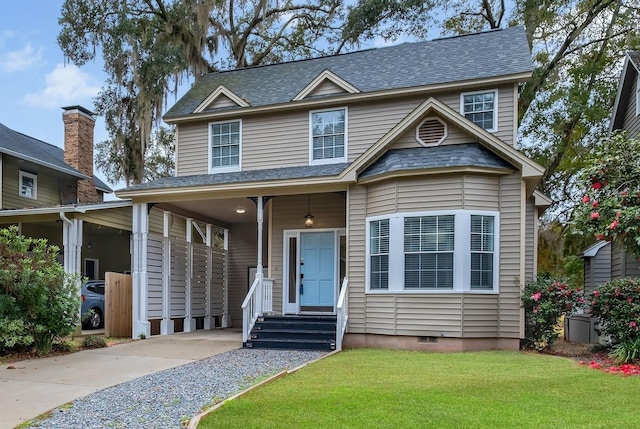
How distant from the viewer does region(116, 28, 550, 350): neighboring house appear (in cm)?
940

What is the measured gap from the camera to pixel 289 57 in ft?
75.0

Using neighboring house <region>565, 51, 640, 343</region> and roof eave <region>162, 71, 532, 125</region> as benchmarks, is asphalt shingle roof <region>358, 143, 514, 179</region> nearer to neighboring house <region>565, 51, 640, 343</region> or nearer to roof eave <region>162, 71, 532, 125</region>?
roof eave <region>162, 71, 532, 125</region>

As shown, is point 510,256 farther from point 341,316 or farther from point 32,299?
point 32,299

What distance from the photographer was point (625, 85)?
13531 mm

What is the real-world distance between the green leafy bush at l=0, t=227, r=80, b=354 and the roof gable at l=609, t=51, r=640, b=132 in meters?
13.7

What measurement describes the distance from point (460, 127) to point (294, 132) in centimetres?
441

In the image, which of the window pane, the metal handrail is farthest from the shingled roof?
the metal handrail

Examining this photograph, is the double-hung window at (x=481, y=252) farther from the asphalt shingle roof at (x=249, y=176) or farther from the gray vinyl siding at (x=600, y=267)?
the gray vinyl siding at (x=600, y=267)

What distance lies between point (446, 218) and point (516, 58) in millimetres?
4788

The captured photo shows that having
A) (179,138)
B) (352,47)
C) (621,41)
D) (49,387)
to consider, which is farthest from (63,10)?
(621,41)

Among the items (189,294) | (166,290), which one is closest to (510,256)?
(166,290)

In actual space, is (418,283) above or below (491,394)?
above

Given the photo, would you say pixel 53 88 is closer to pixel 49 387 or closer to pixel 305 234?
pixel 305 234

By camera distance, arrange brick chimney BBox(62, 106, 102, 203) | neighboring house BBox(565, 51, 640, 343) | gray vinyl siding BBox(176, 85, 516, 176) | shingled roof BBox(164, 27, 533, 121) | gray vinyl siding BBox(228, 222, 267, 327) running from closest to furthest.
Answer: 1. gray vinyl siding BBox(176, 85, 516, 176)
2. shingled roof BBox(164, 27, 533, 121)
3. neighboring house BBox(565, 51, 640, 343)
4. gray vinyl siding BBox(228, 222, 267, 327)
5. brick chimney BBox(62, 106, 102, 203)
